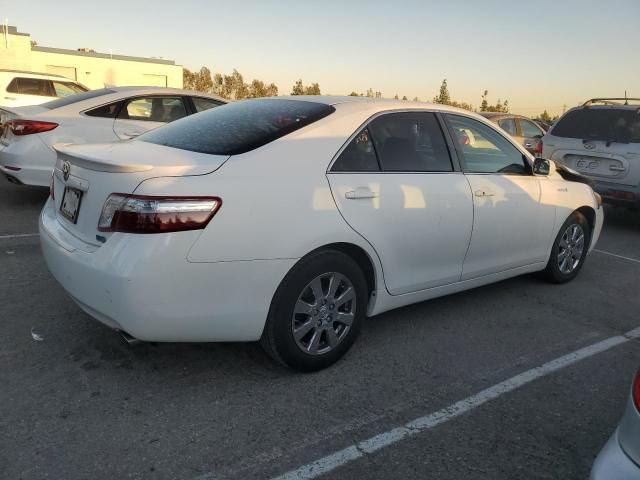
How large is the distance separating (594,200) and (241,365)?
12.4 ft

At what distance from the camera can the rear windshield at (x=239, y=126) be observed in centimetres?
305

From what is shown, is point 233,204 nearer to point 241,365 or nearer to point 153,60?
point 241,365

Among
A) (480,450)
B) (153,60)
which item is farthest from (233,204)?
(153,60)

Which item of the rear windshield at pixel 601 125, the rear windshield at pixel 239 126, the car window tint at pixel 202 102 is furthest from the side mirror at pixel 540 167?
the car window tint at pixel 202 102

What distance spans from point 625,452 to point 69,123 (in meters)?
6.67

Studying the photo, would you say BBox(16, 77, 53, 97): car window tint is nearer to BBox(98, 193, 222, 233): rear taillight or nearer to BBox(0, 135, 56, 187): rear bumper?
BBox(0, 135, 56, 187): rear bumper

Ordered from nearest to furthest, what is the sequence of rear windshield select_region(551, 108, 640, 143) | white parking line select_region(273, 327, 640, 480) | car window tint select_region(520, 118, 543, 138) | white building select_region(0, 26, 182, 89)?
1. white parking line select_region(273, 327, 640, 480)
2. rear windshield select_region(551, 108, 640, 143)
3. car window tint select_region(520, 118, 543, 138)
4. white building select_region(0, 26, 182, 89)

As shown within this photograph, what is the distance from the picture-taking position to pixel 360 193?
3.20 meters

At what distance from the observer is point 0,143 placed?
6922 millimetres

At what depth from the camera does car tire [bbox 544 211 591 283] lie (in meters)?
4.92

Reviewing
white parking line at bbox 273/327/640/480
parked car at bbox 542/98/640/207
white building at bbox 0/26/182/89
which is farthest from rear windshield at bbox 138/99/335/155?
white building at bbox 0/26/182/89

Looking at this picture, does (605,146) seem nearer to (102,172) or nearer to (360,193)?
(360,193)

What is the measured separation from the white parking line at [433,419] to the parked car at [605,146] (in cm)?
418

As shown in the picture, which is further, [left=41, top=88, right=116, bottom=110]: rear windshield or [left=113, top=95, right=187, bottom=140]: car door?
[left=113, top=95, right=187, bottom=140]: car door
